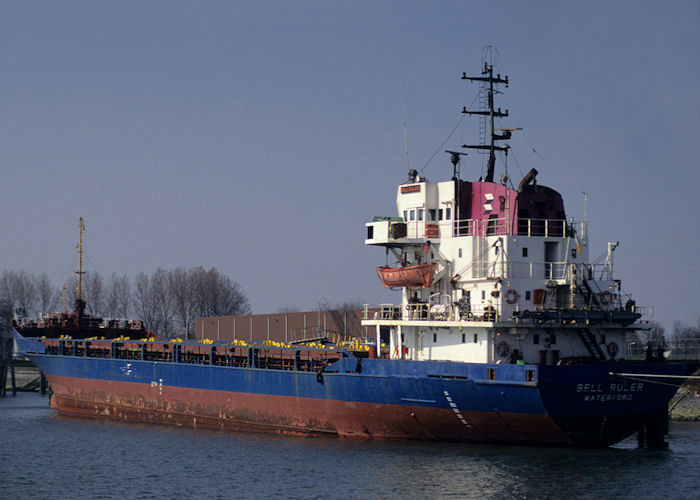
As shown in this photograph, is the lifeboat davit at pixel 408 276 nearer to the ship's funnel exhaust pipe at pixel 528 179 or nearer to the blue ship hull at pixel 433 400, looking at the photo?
the blue ship hull at pixel 433 400

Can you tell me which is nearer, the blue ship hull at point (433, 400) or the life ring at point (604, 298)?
the blue ship hull at point (433, 400)

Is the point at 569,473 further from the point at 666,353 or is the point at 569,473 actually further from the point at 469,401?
the point at 666,353

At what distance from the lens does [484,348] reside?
33656mm

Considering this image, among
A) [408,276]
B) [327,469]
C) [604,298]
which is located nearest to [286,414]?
[408,276]

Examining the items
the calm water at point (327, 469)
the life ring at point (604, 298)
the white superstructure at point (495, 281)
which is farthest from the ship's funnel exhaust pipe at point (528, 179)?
the calm water at point (327, 469)

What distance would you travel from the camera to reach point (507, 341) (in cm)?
3388

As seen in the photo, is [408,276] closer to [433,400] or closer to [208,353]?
[433,400]

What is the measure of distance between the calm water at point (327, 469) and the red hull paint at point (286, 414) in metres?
0.58

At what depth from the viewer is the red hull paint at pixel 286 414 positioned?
3297cm

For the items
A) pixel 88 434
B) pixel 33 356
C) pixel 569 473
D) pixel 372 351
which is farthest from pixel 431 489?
pixel 33 356

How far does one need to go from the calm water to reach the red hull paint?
0.58 metres

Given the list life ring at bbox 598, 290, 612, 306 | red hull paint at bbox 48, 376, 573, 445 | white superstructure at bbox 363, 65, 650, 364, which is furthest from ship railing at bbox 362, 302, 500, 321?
life ring at bbox 598, 290, 612, 306

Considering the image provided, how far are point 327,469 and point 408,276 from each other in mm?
8183

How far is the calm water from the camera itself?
92.8ft
